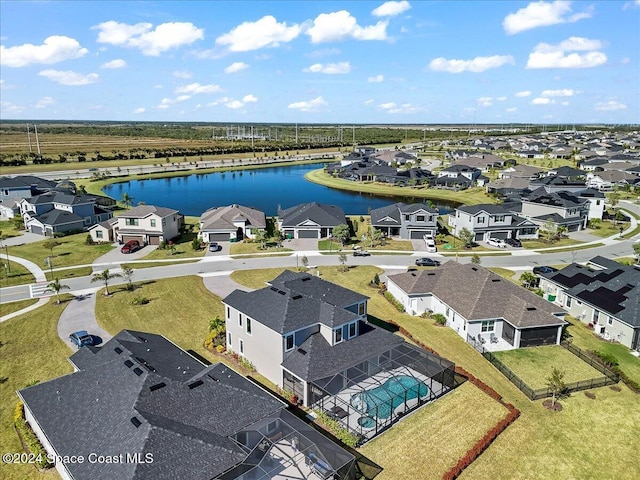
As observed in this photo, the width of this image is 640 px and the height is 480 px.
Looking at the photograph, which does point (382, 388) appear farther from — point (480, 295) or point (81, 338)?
point (81, 338)

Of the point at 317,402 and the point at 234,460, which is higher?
the point at 234,460

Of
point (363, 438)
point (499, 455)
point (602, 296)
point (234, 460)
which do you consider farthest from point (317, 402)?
point (602, 296)

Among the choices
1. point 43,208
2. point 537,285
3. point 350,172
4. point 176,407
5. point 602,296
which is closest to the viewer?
point 176,407

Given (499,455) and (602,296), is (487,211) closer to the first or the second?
(602,296)

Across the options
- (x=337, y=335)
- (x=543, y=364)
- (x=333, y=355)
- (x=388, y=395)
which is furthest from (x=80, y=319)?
(x=543, y=364)

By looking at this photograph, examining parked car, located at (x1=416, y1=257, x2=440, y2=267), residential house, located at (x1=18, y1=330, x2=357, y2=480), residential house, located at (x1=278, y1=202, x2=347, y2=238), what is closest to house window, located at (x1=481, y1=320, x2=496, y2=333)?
residential house, located at (x1=18, y1=330, x2=357, y2=480)
